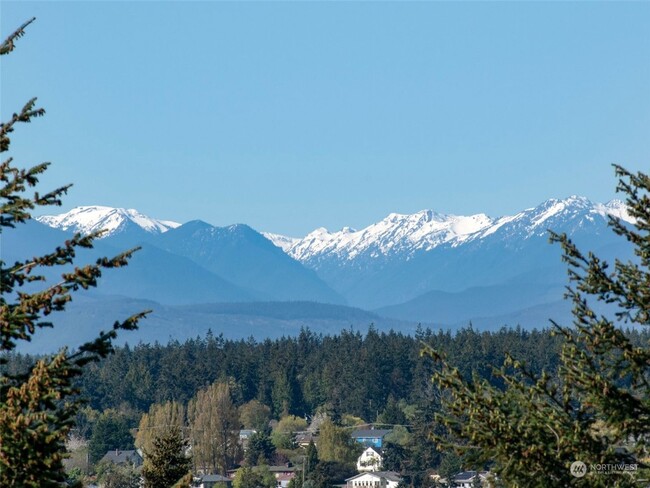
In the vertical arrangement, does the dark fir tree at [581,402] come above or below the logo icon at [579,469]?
above

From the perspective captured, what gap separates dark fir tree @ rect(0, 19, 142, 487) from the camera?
1452 cm

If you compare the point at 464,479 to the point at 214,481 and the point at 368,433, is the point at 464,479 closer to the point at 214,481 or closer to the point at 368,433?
the point at 214,481

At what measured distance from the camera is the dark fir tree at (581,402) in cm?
1788

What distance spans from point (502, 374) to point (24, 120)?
8117 millimetres

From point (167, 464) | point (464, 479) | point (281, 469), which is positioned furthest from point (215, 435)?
point (167, 464)

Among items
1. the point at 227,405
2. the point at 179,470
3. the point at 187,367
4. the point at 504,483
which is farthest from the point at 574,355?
the point at 187,367

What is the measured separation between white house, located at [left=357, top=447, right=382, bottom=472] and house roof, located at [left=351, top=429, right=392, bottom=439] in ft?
39.0

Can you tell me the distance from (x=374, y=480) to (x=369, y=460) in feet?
43.5

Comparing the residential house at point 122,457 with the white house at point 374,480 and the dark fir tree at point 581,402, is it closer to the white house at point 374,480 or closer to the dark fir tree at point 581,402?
the white house at point 374,480

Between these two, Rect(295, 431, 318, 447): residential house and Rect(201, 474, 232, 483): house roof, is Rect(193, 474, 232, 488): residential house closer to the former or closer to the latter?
Rect(201, 474, 232, 483): house roof

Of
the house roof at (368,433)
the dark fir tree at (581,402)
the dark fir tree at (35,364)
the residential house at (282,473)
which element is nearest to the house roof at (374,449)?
the house roof at (368,433)

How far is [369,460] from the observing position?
143125 millimetres

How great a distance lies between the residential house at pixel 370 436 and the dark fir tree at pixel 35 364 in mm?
137144

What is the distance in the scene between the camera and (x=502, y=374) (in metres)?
18.8
